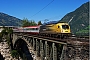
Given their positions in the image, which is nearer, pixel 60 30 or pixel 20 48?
pixel 60 30

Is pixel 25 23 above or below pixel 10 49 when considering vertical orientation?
above

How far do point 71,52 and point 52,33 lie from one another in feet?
74.4

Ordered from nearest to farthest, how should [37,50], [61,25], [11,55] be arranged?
[37,50] < [61,25] < [11,55]

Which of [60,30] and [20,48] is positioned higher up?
[60,30]

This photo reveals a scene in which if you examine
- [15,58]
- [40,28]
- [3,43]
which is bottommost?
[15,58]

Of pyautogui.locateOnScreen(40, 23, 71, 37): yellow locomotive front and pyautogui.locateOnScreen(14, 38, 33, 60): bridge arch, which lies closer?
pyautogui.locateOnScreen(40, 23, 71, 37): yellow locomotive front

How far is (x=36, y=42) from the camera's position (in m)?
36.2

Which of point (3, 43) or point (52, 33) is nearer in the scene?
point (52, 33)

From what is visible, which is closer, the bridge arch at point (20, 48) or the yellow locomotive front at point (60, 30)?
the yellow locomotive front at point (60, 30)

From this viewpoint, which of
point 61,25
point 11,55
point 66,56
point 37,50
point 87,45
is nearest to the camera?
point 87,45

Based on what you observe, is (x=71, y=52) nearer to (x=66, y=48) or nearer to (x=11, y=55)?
(x=66, y=48)

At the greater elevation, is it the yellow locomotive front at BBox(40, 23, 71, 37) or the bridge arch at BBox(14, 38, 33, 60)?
the yellow locomotive front at BBox(40, 23, 71, 37)

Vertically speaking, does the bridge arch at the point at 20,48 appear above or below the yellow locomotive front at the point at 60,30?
below

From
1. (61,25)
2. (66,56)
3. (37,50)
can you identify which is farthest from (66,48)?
(61,25)
